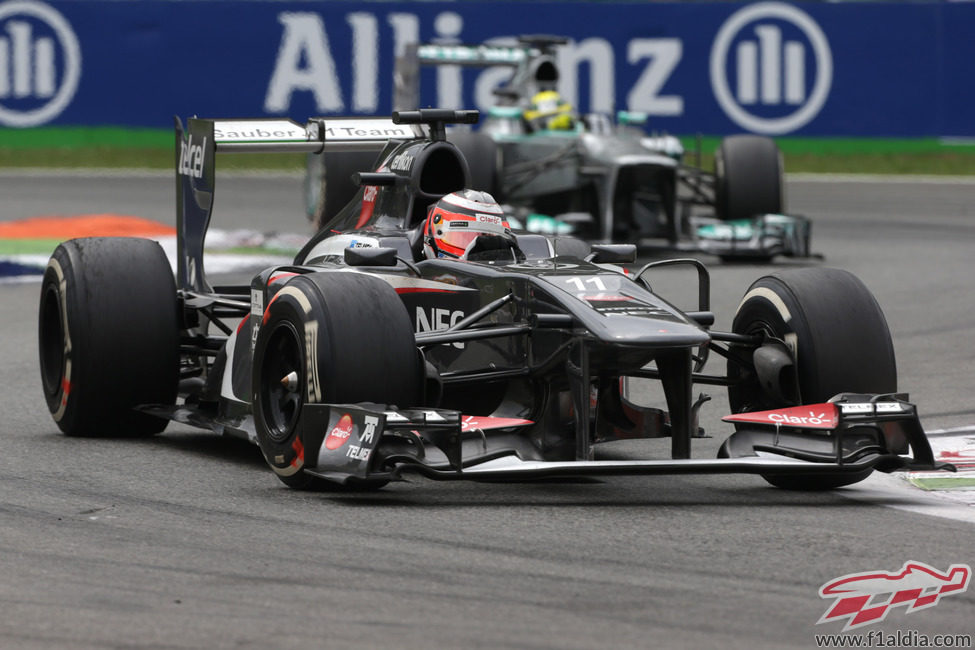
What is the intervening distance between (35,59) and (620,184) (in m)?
12.8

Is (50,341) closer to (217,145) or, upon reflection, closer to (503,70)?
(217,145)

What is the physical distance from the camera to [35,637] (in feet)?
17.1

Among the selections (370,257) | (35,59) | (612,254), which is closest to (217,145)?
(370,257)

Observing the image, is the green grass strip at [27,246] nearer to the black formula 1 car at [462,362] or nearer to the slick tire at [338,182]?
the slick tire at [338,182]

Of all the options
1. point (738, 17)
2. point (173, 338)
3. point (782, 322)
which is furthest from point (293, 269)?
point (738, 17)

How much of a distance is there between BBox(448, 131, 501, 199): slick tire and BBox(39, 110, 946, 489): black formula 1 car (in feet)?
29.7

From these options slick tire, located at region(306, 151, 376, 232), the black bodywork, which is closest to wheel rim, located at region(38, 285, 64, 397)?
the black bodywork

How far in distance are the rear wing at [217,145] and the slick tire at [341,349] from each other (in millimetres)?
2263

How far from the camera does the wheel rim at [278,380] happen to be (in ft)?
25.2

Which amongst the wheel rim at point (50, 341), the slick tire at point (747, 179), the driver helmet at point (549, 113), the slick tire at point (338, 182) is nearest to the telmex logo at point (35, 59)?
the driver helmet at point (549, 113)

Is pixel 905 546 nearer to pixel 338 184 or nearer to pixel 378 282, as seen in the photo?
pixel 378 282

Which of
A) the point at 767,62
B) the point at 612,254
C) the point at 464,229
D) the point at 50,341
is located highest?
the point at 767,62

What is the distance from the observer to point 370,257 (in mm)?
8062

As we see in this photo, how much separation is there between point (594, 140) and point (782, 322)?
11.4 meters
